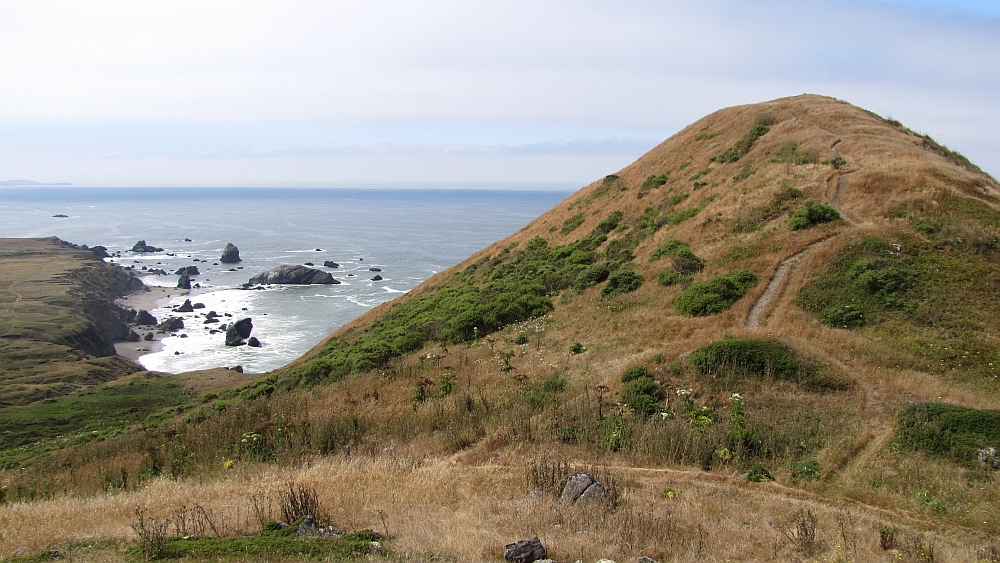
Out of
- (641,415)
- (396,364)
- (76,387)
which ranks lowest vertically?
(76,387)

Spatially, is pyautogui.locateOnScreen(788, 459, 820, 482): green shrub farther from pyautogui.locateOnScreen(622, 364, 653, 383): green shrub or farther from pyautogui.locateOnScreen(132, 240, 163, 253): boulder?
pyautogui.locateOnScreen(132, 240, 163, 253): boulder

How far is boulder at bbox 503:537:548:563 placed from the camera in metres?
5.90

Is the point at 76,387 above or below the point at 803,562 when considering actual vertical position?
below

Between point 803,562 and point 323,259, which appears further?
point 323,259

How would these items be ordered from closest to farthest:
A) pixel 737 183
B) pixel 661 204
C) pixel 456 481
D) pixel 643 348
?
pixel 456 481 → pixel 643 348 → pixel 737 183 → pixel 661 204

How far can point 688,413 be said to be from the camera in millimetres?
10805

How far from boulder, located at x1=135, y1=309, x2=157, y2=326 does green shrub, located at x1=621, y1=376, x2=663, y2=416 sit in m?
67.1

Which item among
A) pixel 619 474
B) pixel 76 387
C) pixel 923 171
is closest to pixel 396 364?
pixel 619 474

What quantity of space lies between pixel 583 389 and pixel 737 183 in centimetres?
1739

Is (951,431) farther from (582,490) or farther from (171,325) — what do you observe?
(171,325)

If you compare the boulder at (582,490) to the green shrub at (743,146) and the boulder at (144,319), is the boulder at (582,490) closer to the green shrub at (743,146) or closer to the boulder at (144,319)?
the green shrub at (743,146)

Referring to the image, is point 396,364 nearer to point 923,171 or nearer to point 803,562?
point 803,562

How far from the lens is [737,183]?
86.1 ft

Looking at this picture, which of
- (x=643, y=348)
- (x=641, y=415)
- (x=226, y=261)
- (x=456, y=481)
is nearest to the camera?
(x=456, y=481)
